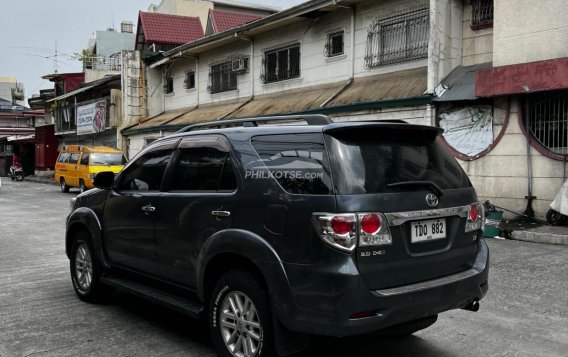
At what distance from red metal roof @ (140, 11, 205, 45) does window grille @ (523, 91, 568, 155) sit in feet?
64.6

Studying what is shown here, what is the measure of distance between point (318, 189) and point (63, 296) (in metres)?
3.80

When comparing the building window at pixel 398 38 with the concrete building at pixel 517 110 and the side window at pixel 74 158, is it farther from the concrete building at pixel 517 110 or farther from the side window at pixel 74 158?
the side window at pixel 74 158

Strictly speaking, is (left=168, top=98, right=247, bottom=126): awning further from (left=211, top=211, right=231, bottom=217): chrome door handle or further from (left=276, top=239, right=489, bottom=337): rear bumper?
(left=276, top=239, right=489, bottom=337): rear bumper

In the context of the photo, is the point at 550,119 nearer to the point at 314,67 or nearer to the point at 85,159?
the point at 314,67

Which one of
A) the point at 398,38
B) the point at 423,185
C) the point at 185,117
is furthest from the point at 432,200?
the point at 185,117

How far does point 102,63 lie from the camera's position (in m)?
42.8

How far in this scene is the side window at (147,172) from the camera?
15.1 ft

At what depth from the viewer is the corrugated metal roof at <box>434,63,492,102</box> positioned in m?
11.3

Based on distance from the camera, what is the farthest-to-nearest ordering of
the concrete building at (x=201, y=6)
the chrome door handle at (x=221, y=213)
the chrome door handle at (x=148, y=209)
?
the concrete building at (x=201, y=6) → the chrome door handle at (x=148, y=209) → the chrome door handle at (x=221, y=213)

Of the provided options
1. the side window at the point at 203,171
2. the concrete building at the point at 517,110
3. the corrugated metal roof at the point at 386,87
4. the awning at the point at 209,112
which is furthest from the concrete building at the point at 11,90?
the side window at the point at 203,171

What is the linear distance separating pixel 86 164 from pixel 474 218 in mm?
19330

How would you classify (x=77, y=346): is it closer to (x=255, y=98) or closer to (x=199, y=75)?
(x=255, y=98)

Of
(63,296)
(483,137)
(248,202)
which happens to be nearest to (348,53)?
(483,137)

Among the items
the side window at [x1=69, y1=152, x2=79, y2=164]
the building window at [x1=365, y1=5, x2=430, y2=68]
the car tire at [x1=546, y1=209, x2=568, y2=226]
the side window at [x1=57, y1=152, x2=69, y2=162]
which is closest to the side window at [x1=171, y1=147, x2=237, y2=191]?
the car tire at [x1=546, y1=209, x2=568, y2=226]
